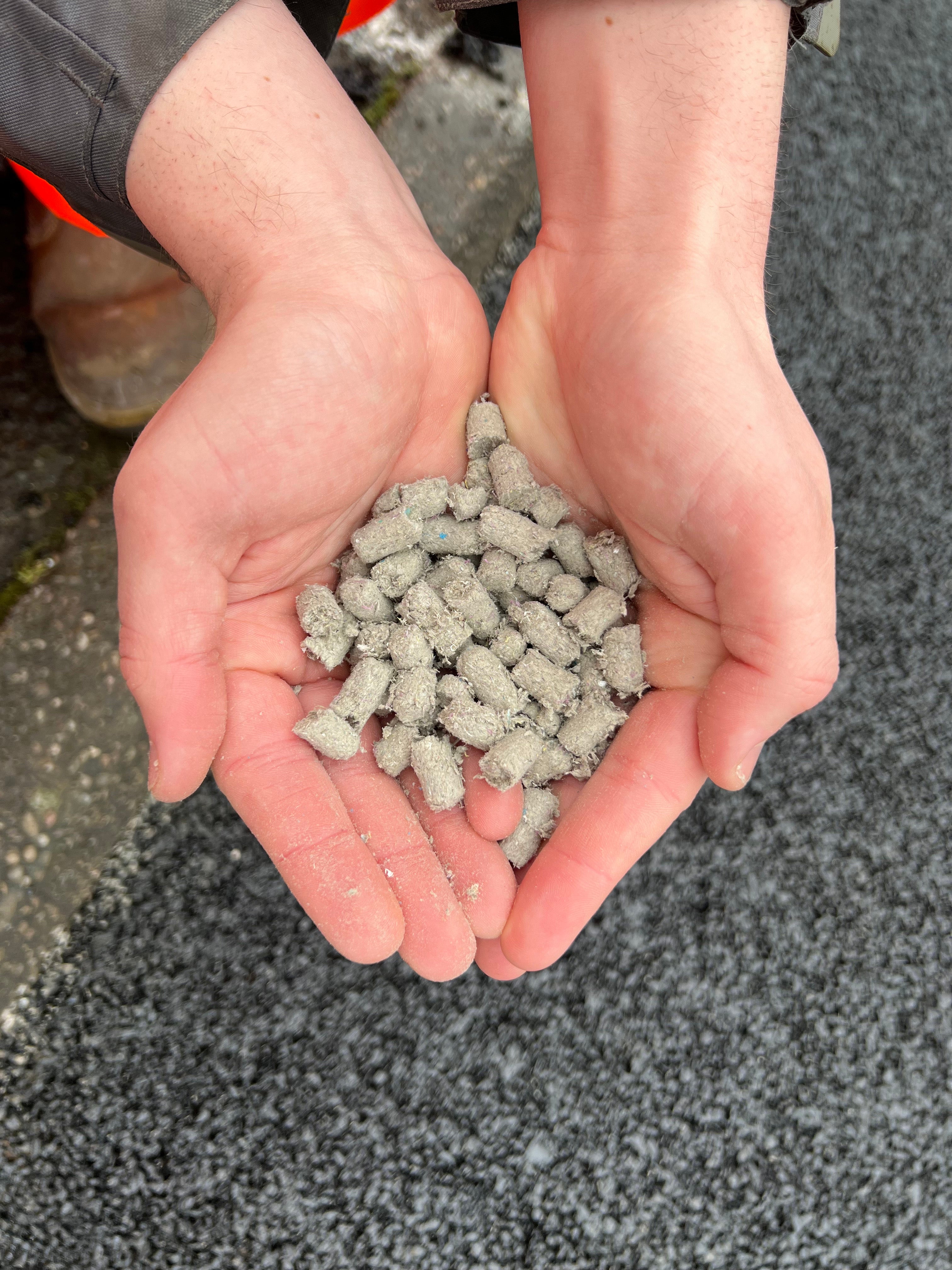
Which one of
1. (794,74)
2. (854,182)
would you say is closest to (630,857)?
(854,182)

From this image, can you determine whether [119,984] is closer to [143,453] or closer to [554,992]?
[554,992]

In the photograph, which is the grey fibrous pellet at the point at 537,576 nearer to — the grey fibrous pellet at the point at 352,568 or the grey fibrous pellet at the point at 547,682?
the grey fibrous pellet at the point at 547,682

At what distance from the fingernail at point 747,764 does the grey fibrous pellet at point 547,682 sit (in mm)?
341

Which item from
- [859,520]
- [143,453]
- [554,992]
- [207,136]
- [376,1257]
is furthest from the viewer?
[859,520]

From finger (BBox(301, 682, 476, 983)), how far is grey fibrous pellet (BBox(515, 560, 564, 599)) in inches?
18.1

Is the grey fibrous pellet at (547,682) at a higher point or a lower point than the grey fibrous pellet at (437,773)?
higher

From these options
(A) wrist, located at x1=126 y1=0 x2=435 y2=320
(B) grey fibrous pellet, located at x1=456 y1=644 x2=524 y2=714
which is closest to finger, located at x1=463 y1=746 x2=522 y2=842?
(B) grey fibrous pellet, located at x1=456 y1=644 x2=524 y2=714

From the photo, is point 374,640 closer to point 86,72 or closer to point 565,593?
point 565,593

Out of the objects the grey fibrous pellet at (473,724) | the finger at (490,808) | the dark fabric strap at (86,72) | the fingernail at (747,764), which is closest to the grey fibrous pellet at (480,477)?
the grey fibrous pellet at (473,724)

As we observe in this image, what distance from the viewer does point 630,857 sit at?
6.02ft

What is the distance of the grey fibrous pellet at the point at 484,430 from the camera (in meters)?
2.01

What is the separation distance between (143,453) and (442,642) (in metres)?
0.64

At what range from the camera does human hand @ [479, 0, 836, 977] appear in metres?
1.67

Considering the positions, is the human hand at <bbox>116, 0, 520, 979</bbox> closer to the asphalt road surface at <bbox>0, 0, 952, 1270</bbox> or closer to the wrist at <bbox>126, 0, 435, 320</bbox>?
the wrist at <bbox>126, 0, 435, 320</bbox>
